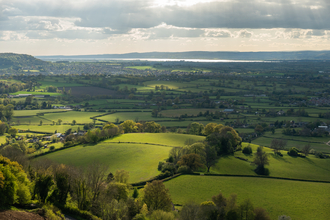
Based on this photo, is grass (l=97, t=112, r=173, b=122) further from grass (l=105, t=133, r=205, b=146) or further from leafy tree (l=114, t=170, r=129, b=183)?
leafy tree (l=114, t=170, r=129, b=183)

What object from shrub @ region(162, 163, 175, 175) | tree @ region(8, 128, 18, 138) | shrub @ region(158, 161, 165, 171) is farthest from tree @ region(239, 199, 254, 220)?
tree @ region(8, 128, 18, 138)

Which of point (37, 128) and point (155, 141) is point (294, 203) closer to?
point (155, 141)

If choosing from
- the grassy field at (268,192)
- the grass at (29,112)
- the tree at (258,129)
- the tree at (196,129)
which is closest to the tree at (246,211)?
the grassy field at (268,192)

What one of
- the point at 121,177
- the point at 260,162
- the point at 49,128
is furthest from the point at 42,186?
the point at 49,128

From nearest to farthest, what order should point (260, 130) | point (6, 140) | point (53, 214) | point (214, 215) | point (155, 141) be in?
1. point (53, 214)
2. point (214, 215)
3. point (155, 141)
4. point (6, 140)
5. point (260, 130)

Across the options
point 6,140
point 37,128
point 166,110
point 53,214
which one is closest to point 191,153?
point 53,214

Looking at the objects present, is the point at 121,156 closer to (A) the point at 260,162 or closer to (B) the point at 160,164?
(B) the point at 160,164
